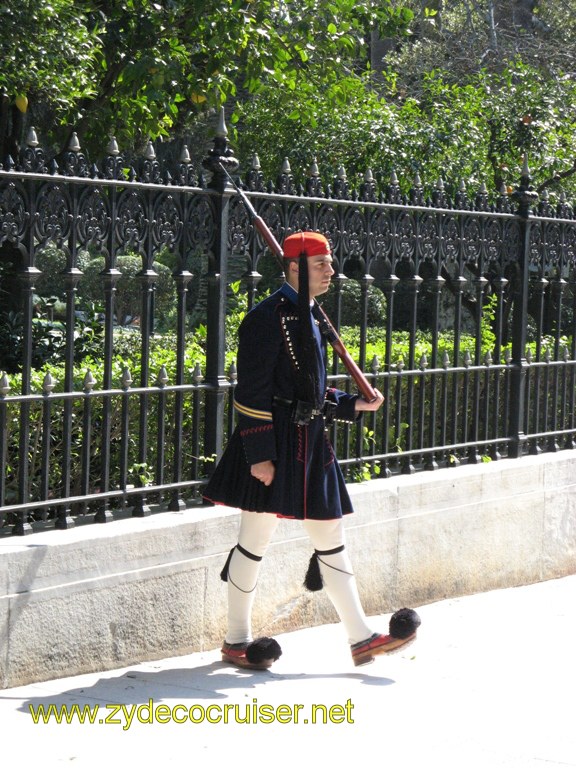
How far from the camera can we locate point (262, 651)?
573cm

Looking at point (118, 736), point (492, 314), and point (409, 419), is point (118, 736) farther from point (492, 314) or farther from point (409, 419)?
point (492, 314)

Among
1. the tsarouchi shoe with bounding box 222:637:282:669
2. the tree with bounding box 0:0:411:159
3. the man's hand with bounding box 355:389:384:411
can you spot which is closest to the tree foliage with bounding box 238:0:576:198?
the tree with bounding box 0:0:411:159

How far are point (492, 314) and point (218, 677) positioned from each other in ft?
13.2

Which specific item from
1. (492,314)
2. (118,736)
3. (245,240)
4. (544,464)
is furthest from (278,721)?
(492,314)

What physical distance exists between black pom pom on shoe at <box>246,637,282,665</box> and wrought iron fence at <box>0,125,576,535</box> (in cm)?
82

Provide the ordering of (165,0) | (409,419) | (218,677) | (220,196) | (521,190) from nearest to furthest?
(218,677), (220,196), (409,419), (521,190), (165,0)

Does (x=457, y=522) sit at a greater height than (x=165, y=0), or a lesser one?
lesser

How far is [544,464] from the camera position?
846cm

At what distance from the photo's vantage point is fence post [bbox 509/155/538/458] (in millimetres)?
8398

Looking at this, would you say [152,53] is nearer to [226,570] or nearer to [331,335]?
[331,335]

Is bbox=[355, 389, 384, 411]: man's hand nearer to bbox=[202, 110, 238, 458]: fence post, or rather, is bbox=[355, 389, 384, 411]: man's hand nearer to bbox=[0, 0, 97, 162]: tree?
bbox=[202, 110, 238, 458]: fence post

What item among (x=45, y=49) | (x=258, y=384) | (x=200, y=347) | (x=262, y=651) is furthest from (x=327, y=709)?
(x=45, y=49)

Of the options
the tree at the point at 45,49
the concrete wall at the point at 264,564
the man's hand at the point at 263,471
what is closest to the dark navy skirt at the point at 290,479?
the man's hand at the point at 263,471

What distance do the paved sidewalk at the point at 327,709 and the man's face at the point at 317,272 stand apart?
175 centimetres
